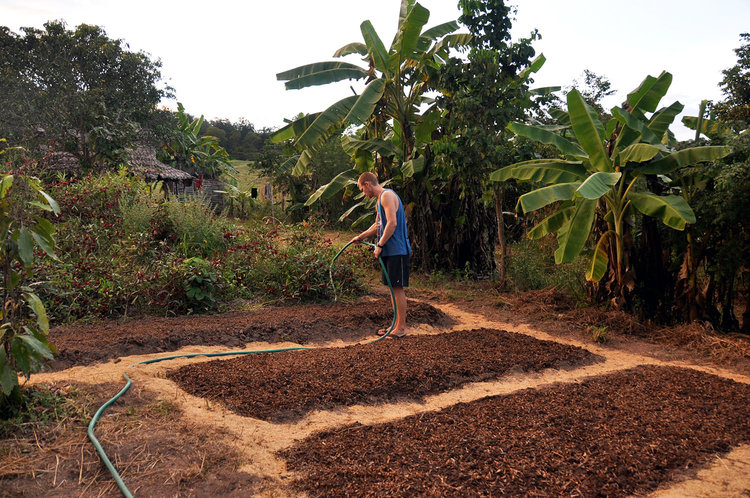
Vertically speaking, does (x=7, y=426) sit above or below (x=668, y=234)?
below

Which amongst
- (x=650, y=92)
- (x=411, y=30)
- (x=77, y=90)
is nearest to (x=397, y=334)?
(x=650, y=92)

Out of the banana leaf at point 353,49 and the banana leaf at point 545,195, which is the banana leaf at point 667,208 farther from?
the banana leaf at point 353,49

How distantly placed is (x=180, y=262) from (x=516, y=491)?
5547 mm

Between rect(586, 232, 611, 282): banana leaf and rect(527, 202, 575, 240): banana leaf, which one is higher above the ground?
rect(527, 202, 575, 240): banana leaf

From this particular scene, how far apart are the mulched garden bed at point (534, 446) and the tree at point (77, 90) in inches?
590

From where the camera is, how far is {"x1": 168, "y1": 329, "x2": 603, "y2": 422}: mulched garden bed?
13.3ft

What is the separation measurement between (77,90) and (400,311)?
14914 mm

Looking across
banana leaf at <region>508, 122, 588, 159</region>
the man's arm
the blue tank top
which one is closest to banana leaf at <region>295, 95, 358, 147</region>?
the man's arm

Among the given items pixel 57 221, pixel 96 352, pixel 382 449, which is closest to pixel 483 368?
pixel 382 449

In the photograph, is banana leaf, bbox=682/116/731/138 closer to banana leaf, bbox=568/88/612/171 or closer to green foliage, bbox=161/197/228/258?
banana leaf, bbox=568/88/612/171

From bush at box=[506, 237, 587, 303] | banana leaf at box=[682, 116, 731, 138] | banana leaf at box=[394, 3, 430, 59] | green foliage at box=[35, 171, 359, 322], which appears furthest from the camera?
banana leaf at box=[394, 3, 430, 59]

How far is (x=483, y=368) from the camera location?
500cm

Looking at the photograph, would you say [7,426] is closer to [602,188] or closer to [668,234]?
[602,188]

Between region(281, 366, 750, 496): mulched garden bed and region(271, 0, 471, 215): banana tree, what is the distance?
603cm
